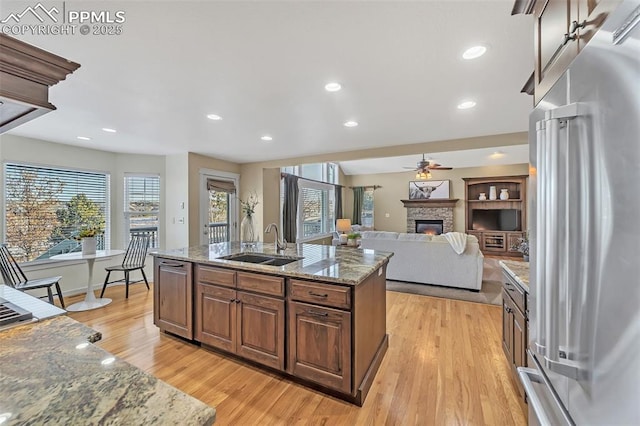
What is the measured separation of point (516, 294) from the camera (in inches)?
74.0

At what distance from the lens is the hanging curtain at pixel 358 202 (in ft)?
32.6

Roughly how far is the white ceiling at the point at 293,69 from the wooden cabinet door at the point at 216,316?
1.79 m

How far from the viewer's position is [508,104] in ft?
8.86

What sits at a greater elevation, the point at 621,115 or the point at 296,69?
the point at 296,69

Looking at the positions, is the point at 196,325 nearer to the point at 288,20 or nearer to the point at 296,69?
the point at 296,69

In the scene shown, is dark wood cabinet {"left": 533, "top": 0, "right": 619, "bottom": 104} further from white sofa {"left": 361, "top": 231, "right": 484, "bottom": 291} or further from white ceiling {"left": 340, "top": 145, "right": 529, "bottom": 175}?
white ceiling {"left": 340, "top": 145, "right": 529, "bottom": 175}

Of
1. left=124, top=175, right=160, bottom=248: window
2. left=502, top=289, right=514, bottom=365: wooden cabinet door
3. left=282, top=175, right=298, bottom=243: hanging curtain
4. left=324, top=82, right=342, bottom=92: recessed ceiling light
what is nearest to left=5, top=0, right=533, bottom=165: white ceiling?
left=324, top=82, right=342, bottom=92: recessed ceiling light

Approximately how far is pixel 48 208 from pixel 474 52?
5.57 meters

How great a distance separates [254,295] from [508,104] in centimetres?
303

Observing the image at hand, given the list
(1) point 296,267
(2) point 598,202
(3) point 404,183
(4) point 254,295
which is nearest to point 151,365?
(4) point 254,295

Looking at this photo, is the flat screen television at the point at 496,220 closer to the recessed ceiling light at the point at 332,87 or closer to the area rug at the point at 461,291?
the area rug at the point at 461,291

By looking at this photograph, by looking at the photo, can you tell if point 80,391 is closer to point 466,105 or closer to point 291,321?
point 291,321

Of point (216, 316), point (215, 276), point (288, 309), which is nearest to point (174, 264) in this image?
point (215, 276)

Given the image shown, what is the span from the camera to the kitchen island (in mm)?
1895
